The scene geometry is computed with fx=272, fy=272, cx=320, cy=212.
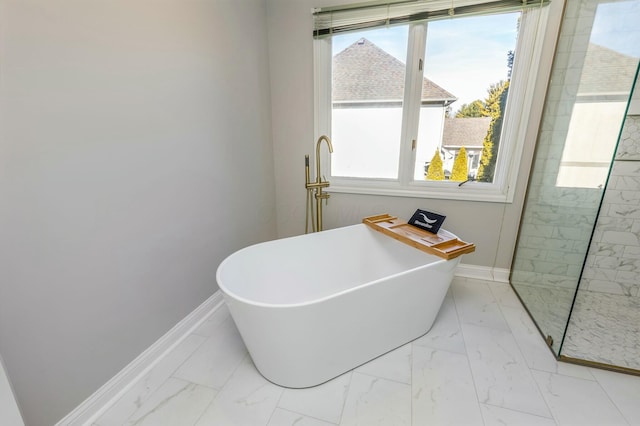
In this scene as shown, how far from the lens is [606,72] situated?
160 centimetres

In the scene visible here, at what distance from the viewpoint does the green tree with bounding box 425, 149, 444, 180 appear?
230 cm

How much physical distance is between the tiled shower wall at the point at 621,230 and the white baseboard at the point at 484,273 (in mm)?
560

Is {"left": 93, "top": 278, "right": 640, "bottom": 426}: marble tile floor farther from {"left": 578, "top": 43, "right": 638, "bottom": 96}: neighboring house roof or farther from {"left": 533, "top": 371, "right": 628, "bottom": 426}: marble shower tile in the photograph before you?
{"left": 578, "top": 43, "right": 638, "bottom": 96}: neighboring house roof

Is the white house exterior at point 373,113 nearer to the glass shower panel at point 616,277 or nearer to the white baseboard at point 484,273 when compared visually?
the white baseboard at point 484,273

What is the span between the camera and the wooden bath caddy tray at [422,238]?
65.1 inches

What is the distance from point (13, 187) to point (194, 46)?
1.18 m

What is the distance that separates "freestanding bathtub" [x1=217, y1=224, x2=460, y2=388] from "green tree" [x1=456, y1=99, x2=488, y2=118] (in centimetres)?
115

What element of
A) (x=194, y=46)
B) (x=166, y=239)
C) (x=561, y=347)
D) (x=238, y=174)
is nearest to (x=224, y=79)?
(x=194, y=46)

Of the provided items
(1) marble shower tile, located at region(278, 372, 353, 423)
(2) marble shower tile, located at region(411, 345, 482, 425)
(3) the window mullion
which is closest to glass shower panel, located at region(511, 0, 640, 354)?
(2) marble shower tile, located at region(411, 345, 482, 425)

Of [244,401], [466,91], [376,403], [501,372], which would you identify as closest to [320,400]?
[376,403]

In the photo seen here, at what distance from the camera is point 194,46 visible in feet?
5.31

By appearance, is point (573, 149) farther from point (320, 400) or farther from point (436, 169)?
point (320, 400)

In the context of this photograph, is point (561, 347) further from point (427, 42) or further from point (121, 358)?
point (121, 358)

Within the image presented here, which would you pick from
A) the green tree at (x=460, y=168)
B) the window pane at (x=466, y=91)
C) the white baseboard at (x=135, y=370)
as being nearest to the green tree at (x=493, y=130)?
the window pane at (x=466, y=91)
